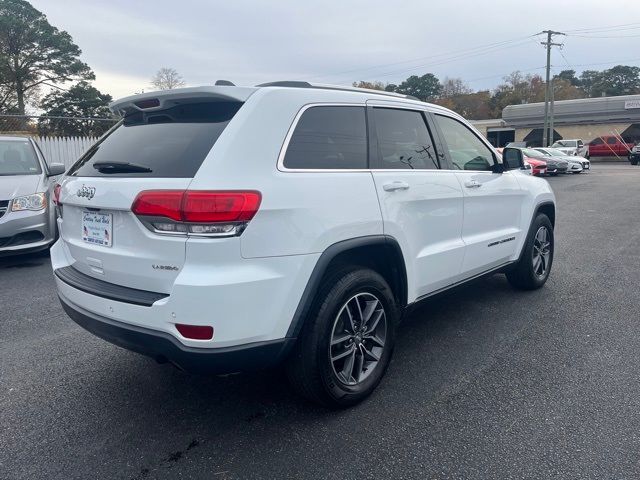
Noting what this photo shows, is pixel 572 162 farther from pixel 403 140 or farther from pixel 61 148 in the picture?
pixel 403 140

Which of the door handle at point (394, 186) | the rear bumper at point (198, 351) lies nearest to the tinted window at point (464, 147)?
the door handle at point (394, 186)

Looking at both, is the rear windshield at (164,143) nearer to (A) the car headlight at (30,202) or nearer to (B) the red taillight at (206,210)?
(B) the red taillight at (206,210)

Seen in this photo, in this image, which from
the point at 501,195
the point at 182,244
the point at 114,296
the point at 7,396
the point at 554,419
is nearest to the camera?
the point at 182,244

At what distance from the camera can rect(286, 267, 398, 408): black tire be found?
107 inches

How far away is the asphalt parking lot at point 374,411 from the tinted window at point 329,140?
57.6 inches

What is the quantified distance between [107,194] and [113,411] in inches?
52.1

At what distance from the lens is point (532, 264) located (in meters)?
5.09

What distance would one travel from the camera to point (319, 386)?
281cm

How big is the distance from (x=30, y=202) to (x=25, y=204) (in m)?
0.07

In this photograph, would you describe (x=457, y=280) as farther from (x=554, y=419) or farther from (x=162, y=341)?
(x=162, y=341)

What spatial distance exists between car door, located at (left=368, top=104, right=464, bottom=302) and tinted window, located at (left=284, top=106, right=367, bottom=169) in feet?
0.39

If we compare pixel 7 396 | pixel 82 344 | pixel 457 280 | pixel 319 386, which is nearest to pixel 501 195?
pixel 457 280

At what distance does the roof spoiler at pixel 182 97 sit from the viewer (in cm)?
266

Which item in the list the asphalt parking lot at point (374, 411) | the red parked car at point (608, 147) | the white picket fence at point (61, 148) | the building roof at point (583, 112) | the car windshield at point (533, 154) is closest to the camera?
the asphalt parking lot at point (374, 411)
